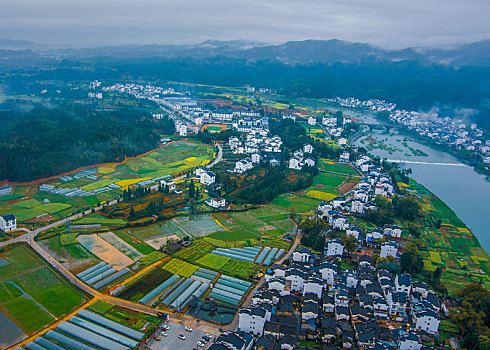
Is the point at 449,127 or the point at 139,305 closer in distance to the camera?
the point at 139,305

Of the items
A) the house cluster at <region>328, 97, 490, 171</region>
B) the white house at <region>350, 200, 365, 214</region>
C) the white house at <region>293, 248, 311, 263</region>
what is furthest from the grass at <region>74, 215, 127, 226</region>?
the house cluster at <region>328, 97, 490, 171</region>

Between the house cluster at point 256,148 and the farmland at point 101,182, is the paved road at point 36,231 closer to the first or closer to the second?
the farmland at point 101,182

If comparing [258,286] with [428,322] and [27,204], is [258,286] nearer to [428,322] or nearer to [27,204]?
[428,322]

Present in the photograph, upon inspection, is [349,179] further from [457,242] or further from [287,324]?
[287,324]

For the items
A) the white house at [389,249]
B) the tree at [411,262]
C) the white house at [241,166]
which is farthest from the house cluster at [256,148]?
the tree at [411,262]

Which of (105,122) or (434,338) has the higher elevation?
(105,122)

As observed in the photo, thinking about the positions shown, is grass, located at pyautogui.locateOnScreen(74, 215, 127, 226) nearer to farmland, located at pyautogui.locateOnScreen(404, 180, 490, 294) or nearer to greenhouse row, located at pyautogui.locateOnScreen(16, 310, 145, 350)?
greenhouse row, located at pyautogui.locateOnScreen(16, 310, 145, 350)

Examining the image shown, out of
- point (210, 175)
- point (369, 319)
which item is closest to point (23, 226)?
point (210, 175)
